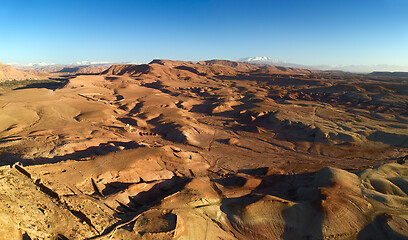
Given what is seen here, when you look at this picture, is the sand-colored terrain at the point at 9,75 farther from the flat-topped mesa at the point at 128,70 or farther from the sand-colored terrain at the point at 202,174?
the sand-colored terrain at the point at 202,174

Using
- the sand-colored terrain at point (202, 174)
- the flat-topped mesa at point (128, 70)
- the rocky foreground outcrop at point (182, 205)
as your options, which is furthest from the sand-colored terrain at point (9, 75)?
the rocky foreground outcrop at point (182, 205)

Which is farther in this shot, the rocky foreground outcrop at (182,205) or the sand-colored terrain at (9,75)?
the sand-colored terrain at (9,75)

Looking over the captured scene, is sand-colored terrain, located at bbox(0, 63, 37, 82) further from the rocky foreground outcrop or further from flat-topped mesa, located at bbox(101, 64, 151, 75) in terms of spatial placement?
the rocky foreground outcrop

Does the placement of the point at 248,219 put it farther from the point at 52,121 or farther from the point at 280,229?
the point at 52,121

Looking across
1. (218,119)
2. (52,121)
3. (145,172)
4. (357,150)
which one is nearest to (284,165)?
(357,150)

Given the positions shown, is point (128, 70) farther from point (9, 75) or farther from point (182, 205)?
point (182, 205)

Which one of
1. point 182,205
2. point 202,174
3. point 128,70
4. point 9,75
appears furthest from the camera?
point 128,70

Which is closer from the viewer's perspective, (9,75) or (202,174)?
(202,174)

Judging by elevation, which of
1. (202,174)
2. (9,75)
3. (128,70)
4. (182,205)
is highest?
(128,70)

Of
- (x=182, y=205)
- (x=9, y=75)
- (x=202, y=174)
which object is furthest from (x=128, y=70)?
(x=182, y=205)
